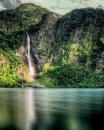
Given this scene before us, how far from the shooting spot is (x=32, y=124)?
44875mm

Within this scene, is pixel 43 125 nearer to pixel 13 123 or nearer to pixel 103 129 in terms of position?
pixel 13 123

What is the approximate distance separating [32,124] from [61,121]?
18.1ft

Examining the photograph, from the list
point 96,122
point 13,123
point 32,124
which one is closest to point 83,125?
point 96,122

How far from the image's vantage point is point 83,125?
4394 cm

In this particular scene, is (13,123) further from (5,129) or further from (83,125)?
(83,125)

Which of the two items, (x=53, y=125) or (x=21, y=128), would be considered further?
(x=53, y=125)

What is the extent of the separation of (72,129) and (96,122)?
25.3 ft

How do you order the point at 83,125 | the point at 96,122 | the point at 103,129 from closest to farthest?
the point at 103,129 < the point at 83,125 < the point at 96,122

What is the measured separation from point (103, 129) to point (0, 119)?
18.0 meters

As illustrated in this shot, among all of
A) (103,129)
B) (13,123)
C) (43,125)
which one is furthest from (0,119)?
(103,129)

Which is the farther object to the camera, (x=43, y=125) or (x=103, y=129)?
(x=43, y=125)

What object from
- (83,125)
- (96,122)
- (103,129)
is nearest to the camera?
(103,129)

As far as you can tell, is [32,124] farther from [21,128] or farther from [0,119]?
[0,119]

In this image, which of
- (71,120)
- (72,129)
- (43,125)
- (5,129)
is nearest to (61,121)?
(71,120)
